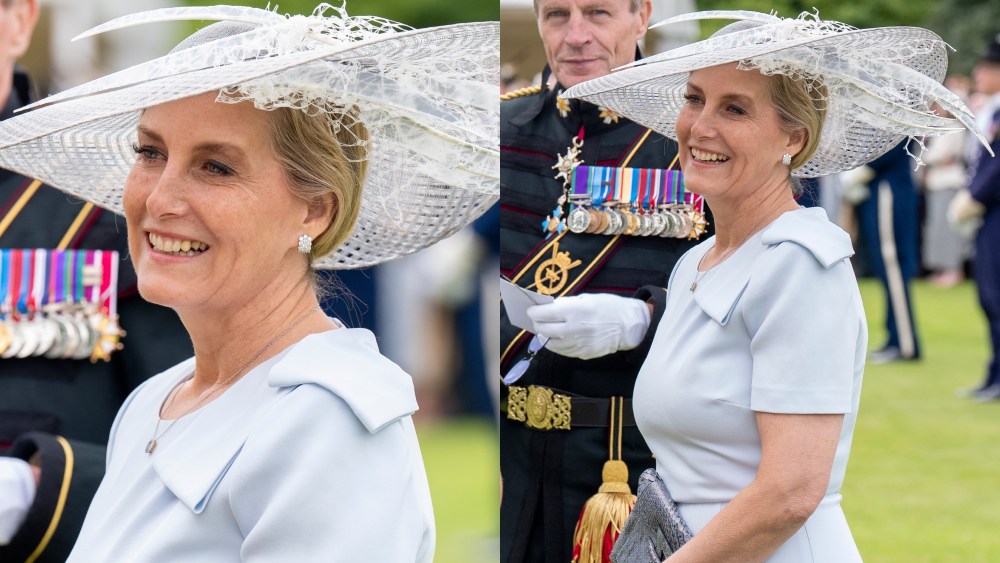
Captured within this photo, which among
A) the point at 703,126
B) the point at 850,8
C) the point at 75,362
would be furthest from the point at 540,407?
the point at 850,8

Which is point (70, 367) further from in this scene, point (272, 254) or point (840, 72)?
point (840, 72)

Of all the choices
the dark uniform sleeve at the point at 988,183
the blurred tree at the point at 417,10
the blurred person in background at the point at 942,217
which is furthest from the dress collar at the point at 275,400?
the blurred person in background at the point at 942,217

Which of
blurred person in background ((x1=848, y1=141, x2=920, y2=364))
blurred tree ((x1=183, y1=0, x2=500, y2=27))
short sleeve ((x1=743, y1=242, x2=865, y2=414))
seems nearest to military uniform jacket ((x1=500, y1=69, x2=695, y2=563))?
short sleeve ((x1=743, y1=242, x2=865, y2=414))

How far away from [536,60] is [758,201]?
0.80 meters

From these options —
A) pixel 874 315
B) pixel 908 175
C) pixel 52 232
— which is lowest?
pixel 874 315

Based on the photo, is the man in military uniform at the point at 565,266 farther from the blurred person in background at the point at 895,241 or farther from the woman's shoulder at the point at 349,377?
the blurred person in background at the point at 895,241

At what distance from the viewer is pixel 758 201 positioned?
2.29m

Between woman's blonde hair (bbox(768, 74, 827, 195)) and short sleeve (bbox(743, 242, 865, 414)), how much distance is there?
274mm

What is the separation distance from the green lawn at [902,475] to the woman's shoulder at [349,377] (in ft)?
3.74

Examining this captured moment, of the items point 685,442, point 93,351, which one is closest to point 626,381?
point 685,442

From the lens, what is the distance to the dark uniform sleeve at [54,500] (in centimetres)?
233

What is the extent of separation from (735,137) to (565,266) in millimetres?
688

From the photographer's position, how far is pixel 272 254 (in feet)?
6.07

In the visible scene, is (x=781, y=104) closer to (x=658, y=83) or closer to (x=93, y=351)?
(x=658, y=83)
